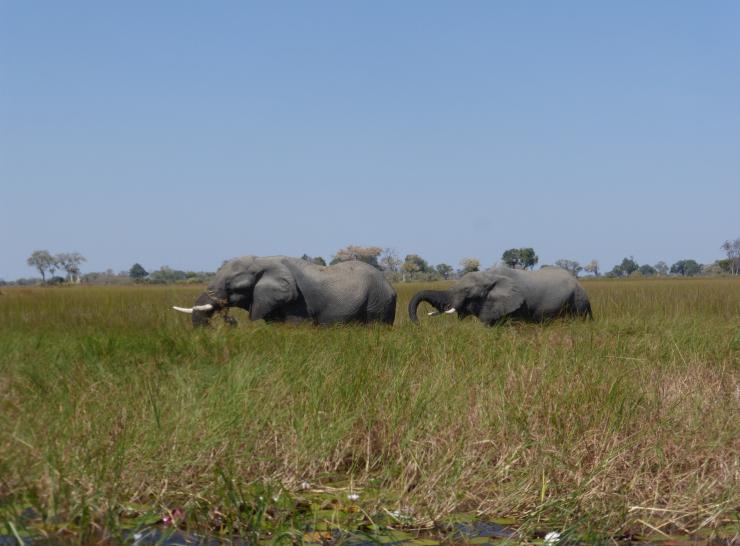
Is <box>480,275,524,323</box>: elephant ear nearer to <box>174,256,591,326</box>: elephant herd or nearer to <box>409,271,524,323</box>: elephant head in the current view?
<box>409,271,524,323</box>: elephant head

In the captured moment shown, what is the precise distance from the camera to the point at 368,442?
4.56m

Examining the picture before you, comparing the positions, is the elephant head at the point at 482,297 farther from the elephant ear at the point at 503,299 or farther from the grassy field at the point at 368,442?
the grassy field at the point at 368,442

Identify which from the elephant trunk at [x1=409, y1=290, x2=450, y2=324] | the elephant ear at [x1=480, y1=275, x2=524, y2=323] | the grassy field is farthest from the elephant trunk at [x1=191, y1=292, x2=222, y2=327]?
the elephant ear at [x1=480, y1=275, x2=524, y2=323]

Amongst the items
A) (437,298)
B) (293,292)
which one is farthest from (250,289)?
(437,298)

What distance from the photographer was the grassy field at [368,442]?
148 inches

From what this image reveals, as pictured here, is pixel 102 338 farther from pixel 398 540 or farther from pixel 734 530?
pixel 734 530

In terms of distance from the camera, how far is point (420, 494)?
3965 mm

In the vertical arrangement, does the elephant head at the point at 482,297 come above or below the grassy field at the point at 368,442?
above

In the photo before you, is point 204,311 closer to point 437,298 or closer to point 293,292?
point 293,292

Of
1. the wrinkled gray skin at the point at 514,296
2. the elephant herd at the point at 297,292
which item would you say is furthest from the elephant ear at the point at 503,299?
the elephant herd at the point at 297,292

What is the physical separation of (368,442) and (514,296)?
8.02m

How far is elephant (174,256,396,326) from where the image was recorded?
33.9 ft

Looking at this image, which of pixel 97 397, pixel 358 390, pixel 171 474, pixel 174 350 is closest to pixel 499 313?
pixel 174 350

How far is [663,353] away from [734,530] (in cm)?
365
